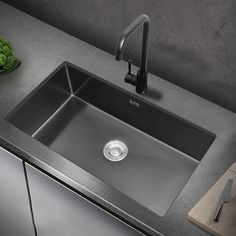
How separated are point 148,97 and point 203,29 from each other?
297 millimetres

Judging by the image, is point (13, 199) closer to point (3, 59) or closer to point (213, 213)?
point (3, 59)

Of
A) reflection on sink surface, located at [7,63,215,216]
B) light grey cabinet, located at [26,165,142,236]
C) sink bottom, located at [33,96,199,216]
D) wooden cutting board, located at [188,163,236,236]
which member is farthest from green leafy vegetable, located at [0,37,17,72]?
wooden cutting board, located at [188,163,236,236]

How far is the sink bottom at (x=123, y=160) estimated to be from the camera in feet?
4.73

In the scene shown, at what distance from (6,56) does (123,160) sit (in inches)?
21.4

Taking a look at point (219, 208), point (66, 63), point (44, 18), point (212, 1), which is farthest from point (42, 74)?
point (219, 208)

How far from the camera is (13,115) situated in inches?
56.4

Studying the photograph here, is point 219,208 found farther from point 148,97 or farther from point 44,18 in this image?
point 44,18

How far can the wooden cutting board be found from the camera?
1.14m

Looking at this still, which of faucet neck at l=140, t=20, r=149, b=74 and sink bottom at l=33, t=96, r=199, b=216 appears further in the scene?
sink bottom at l=33, t=96, r=199, b=216

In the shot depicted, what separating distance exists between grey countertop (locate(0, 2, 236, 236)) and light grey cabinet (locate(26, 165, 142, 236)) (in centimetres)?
5

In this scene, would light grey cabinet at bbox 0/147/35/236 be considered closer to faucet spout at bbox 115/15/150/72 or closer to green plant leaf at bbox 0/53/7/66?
green plant leaf at bbox 0/53/7/66

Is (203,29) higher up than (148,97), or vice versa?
(203,29)

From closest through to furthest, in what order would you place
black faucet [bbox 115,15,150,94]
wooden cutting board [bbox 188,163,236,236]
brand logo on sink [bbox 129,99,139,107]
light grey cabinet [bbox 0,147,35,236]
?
wooden cutting board [bbox 188,163,236,236] < black faucet [bbox 115,15,150,94] < light grey cabinet [bbox 0,147,35,236] < brand logo on sink [bbox 129,99,139,107]

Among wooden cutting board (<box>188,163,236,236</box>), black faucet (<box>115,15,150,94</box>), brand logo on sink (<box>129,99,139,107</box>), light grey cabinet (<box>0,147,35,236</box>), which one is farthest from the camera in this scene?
brand logo on sink (<box>129,99,139,107</box>)
